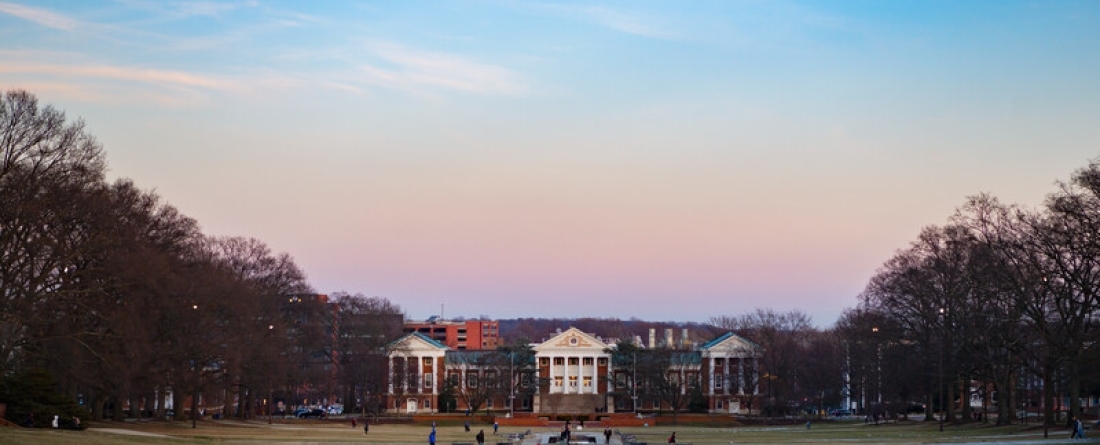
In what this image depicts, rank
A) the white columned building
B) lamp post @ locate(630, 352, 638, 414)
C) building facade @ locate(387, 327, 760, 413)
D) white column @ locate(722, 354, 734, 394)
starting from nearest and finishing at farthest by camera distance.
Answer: building facade @ locate(387, 327, 760, 413)
lamp post @ locate(630, 352, 638, 414)
white column @ locate(722, 354, 734, 394)
the white columned building

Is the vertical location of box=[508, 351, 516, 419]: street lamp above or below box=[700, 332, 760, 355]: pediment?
below

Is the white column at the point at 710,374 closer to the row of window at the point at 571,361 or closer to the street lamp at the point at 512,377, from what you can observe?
the row of window at the point at 571,361

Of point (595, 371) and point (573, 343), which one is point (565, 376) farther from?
point (573, 343)

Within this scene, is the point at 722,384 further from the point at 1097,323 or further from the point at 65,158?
the point at 65,158

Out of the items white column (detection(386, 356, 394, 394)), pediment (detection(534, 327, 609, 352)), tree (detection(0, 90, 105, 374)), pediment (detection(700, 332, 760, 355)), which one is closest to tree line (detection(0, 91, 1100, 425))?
tree (detection(0, 90, 105, 374))

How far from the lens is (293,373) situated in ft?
405

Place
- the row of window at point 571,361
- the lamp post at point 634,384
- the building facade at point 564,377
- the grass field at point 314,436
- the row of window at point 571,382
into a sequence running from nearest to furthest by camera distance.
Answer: the grass field at point 314,436 < the building facade at point 564,377 < the lamp post at point 634,384 < the row of window at point 571,382 < the row of window at point 571,361

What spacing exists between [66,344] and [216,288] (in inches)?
703

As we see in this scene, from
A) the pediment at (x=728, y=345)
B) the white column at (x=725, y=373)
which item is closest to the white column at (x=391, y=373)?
the pediment at (x=728, y=345)

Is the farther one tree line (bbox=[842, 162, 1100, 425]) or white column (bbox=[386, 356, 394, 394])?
white column (bbox=[386, 356, 394, 394])

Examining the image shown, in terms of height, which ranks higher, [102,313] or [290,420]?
[102,313]

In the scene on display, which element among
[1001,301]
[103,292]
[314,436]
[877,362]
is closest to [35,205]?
[103,292]

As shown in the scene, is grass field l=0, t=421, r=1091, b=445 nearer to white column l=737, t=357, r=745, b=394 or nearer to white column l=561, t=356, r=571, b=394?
white column l=737, t=357, r=745, b=394

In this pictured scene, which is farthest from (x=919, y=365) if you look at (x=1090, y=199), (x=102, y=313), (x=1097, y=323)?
(x=102, y=313)
